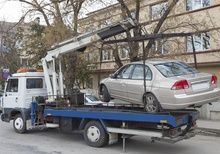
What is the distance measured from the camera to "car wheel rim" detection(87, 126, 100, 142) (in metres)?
10.8

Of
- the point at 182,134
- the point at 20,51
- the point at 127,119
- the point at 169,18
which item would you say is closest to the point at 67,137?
the point at 127,119

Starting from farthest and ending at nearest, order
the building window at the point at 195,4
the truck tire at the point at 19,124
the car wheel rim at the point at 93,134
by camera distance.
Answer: the building window at the point at 195,4 < the truck tire at the point at 19,124 < the car wheel rim at the point at 93,134

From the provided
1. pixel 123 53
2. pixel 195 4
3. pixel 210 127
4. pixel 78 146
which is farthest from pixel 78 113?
pixel 195 4

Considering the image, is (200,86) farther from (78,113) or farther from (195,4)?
(195,4)

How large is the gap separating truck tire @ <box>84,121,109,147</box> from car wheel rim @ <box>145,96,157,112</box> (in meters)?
1.56

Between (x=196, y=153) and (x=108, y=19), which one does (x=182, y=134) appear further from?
(x=108, y=19)

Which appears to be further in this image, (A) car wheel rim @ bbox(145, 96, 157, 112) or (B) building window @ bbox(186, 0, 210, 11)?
(B) building window @ bbox(186, 0, 210, 11)

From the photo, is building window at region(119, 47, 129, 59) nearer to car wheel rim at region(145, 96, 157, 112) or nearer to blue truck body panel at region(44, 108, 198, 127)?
blue truck body panel at region(44, 108, 198, 127)

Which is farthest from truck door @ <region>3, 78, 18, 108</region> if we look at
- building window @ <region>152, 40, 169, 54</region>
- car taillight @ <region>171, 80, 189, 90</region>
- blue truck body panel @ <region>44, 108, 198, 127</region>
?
car taillight @ <region>171, 80, 189, 90</region>

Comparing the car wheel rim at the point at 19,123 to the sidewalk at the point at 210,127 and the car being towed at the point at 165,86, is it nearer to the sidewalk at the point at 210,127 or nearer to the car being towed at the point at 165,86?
the car being towed at the point at 165,86

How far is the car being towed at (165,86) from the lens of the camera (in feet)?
30.3

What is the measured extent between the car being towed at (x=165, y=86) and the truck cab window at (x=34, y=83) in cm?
392

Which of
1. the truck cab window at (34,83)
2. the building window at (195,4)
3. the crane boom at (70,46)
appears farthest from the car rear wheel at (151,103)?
the building window at (195,4)

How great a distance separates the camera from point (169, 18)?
17.3 meters
